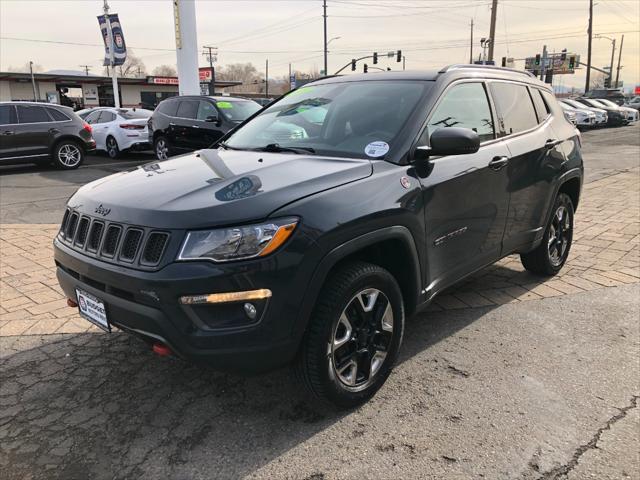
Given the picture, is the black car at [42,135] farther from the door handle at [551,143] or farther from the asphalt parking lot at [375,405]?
the door handle at [551,143]

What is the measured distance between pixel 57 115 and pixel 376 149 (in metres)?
11.9

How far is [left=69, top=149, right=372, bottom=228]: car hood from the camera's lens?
7.97 feet

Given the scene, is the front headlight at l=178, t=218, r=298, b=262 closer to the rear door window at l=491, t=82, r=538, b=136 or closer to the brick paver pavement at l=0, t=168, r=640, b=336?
the brick paver pavement at l=0, t=168, r=640, b=336

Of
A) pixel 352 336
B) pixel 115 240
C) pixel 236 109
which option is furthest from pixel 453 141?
pixel 236 109

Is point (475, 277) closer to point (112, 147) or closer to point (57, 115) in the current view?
point (57, 115)

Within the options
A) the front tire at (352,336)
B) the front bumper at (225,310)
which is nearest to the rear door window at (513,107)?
the front tire at (352,336)

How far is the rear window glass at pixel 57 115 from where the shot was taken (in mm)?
12727

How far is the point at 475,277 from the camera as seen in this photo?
5.18m

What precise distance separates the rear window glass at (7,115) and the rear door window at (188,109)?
11.9 feet

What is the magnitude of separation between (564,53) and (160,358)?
63.3 meters

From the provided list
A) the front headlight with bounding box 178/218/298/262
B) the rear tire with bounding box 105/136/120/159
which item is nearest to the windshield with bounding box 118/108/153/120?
the rear tire with bounding box 105/136/120/159

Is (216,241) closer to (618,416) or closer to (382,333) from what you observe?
(382,333)

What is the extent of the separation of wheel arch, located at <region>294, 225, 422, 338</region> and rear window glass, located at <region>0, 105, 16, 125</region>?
11.9m

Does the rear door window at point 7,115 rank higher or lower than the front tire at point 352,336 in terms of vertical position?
higher
